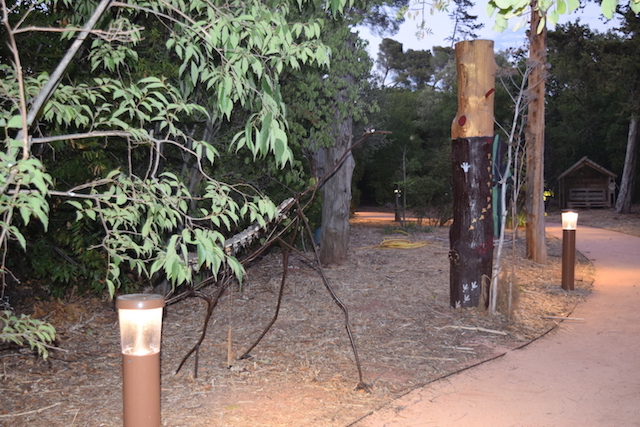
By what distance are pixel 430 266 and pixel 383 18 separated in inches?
354

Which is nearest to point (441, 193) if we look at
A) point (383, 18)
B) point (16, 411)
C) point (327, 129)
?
point (383, 18)

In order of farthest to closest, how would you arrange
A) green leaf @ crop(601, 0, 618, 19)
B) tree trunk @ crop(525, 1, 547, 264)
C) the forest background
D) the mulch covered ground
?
tree trunk @ crop(525, 1, 547, 264)
the mulch covered ground
the forest background
green leaf @ crop(601, 0, 618, 19)

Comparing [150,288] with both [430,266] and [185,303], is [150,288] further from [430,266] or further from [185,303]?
[430,266]

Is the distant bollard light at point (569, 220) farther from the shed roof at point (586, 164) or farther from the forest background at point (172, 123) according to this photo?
the shed roof at point (586, 164)

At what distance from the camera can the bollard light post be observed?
7789 millimetres

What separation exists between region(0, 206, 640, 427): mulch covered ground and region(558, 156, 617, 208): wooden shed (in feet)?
64.4

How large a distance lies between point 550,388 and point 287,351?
7.16 feet

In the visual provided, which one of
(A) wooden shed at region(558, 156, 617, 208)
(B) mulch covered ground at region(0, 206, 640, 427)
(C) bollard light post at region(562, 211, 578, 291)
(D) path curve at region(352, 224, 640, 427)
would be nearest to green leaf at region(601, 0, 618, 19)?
(D) path curve at region(352, 224, 640, 427)

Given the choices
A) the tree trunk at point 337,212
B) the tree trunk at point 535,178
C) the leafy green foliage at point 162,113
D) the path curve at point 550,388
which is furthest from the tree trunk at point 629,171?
the leafy green foliage at point 162,113

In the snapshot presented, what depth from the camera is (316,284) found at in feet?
26.7

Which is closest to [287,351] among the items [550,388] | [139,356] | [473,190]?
[550,388]

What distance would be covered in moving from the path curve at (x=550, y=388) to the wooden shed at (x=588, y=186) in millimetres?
21713

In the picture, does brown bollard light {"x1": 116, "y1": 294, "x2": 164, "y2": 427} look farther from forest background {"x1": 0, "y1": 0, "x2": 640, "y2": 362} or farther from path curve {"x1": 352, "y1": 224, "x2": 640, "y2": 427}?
path curve {"x1": 352, "y1": 224, "x2": 640, "y2": 427}

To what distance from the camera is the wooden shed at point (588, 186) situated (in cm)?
2619
